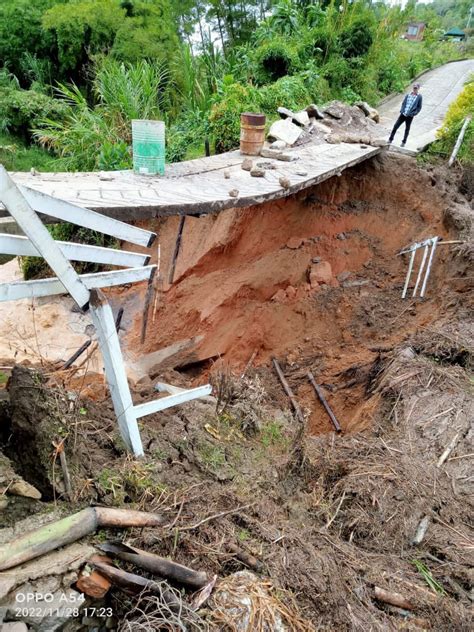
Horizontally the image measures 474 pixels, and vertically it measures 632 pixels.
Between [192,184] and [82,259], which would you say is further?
[192,184]

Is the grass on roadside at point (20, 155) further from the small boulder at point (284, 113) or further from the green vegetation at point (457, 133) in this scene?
the green vegetation at point (457, 133)

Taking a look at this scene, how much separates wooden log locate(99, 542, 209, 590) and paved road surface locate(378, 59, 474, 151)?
848cm

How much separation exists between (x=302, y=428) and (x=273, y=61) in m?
10.6

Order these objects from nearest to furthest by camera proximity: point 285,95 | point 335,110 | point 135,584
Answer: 1. point 135,584
2. point 335,110
3. point 285,95

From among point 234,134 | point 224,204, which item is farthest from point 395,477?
point 234,134

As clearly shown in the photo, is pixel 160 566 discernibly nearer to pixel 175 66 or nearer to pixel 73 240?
pixel 73 240

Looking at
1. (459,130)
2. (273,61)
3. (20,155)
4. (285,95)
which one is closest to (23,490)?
(459,130)

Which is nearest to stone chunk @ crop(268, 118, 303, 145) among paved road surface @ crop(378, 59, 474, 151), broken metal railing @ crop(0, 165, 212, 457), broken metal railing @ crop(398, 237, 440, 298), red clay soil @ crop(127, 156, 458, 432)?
red clay soil @ crop(127, 156, 458, 432)

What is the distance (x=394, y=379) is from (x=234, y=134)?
16.0ft

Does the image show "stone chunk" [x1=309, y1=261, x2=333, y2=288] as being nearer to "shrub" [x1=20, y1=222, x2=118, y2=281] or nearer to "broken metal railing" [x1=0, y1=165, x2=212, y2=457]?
"shrub" [x1=20, y1=222, x2=118, y2=281]

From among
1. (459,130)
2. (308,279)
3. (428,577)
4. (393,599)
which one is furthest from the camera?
(459,130)

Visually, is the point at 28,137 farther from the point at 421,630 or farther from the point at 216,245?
the point at 421,630

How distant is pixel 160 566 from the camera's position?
7.42 ft

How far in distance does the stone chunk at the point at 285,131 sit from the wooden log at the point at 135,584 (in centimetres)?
666
